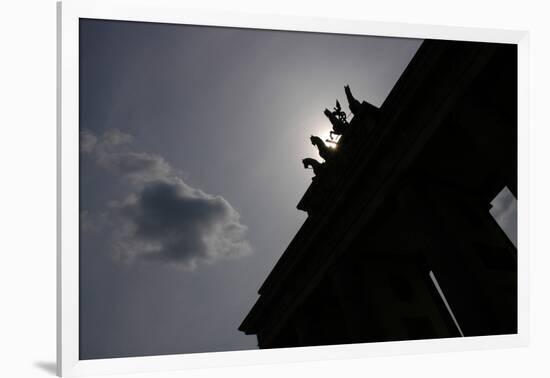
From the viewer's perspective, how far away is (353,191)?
30.9 ft

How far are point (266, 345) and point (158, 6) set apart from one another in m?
5.62

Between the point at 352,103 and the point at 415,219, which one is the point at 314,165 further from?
the point at 415,219

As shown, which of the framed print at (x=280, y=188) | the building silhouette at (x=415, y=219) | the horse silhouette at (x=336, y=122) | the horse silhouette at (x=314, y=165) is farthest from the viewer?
the building silhouette at (x=415, y=219)

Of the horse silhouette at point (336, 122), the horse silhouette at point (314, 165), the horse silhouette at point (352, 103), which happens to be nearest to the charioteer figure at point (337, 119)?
the horse silhouette at point (336, 122)

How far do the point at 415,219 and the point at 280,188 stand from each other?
2.93 metres

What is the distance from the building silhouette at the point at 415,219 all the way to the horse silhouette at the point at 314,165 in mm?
34

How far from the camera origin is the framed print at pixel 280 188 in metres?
6.32

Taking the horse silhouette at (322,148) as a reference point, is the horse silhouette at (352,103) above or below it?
above

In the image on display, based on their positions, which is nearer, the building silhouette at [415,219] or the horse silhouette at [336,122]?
the horse silhouette at [336,122]

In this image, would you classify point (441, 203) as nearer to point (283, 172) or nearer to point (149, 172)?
point (283, 172)

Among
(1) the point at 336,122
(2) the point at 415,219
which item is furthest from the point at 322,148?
(2) the point at 415,219

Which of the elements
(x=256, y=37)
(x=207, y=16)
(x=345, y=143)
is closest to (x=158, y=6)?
(x=207, y=16)

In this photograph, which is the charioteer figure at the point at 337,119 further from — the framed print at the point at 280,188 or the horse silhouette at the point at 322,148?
the horse silhouette at the point at 322,148

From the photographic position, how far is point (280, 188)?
25.0 feet
